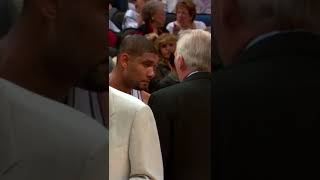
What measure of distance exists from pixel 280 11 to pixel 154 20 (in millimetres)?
337

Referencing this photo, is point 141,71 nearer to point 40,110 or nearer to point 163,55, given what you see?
point 163,55

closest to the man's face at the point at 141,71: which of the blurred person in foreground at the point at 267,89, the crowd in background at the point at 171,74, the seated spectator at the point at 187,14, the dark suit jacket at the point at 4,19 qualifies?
the crowd in background at the point at 171,74

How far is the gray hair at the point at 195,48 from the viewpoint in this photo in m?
1.99

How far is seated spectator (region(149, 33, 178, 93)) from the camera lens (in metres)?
1.93

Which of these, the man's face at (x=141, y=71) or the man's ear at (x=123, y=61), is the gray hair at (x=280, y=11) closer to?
the man's face at (x=141, y=71)

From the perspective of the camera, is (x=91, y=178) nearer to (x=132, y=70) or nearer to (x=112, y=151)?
(x=112, y=151)

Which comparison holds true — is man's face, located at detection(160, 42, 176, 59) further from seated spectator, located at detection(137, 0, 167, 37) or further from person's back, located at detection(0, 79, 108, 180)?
person's back, located at detection(0, 79, 108, 180)

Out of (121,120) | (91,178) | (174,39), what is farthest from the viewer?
(121,120)

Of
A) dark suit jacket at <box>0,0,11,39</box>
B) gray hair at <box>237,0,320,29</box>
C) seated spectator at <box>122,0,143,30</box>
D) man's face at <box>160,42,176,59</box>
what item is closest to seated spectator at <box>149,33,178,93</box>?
man's face at <box>160,42,176,59</box>

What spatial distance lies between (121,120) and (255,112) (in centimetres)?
46

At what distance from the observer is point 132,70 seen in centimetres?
212

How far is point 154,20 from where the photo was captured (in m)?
1.92

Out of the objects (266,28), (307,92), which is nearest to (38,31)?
(266,28)

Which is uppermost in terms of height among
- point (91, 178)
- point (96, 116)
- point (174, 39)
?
point (174, 39)
